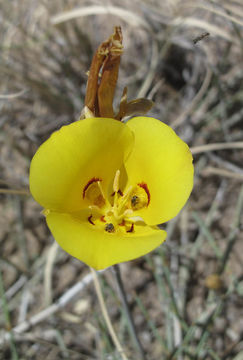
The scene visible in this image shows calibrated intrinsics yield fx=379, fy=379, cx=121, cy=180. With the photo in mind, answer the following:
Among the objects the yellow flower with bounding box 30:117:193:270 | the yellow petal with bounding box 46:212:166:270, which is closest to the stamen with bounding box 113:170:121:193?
the yellow flower with bounding box 30:117:193:270

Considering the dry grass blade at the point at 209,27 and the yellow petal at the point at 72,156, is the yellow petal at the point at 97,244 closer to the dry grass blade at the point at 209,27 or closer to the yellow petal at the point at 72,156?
the yellow petal at the point at 72,156

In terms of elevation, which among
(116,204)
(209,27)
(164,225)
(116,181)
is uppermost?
(209,27)

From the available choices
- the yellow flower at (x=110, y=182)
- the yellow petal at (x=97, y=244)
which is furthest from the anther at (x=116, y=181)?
the yellow petal at (x=97, y=244)

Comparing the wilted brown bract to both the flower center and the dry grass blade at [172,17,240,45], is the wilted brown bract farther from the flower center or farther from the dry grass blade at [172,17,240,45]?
the dry grass blade at [172,17,240,45]

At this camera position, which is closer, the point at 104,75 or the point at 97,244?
the point at 97,244

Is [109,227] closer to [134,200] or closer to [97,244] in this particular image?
[134,200]

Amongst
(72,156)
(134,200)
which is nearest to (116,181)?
(134,200)

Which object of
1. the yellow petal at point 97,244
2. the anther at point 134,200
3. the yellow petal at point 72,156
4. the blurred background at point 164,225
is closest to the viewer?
the yellow petal at point 97,244
